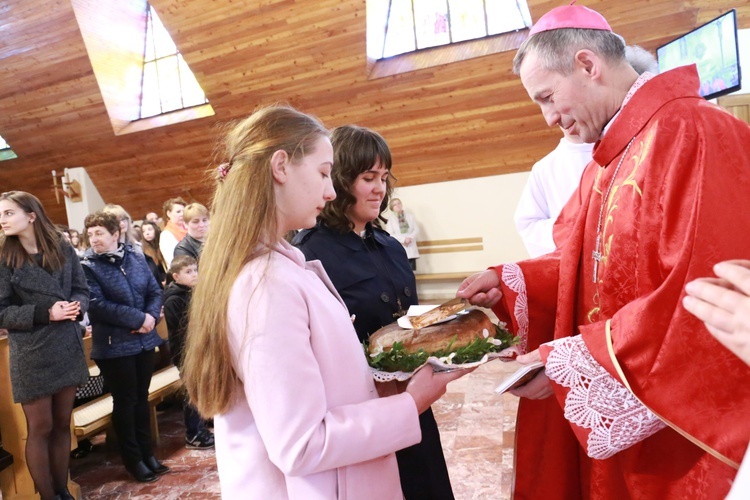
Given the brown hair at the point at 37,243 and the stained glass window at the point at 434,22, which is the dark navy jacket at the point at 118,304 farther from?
the stained glass window at the point at 434,22

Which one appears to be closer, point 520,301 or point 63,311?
point 520,301

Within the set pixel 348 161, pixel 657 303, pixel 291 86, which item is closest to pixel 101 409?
pixel 348 161

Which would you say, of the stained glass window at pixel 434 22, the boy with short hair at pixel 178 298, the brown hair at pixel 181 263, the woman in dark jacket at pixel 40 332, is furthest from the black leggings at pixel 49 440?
the stained glass window at pixel 434 22

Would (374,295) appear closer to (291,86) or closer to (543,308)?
(543,308)

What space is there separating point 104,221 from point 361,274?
2459mm

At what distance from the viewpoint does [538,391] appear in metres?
1.55

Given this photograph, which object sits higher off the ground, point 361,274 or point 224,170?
point 224,170

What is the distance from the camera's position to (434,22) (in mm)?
8539

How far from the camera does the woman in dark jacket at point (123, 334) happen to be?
12.3 feet

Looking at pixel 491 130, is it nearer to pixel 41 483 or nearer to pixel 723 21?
pixel 723 21

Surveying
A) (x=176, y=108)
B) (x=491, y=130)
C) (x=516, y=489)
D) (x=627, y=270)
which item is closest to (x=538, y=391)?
(x=627, y=270)

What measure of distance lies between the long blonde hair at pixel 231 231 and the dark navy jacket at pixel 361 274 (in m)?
0.59

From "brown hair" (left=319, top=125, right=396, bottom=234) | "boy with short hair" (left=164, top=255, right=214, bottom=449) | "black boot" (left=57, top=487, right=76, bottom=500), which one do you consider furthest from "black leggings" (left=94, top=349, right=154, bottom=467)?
"brown hair" (left=319, top=125, right=396, bottom=234)

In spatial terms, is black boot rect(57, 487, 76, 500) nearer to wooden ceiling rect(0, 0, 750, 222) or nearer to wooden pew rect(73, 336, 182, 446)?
wooden pew rect(73, 336, 182, 446)
